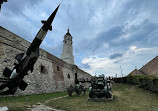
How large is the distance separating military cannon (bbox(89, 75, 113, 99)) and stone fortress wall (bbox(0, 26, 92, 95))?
7.37m

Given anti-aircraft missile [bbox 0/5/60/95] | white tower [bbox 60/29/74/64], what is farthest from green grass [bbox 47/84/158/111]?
white tower [bbox 60/29/74/64]

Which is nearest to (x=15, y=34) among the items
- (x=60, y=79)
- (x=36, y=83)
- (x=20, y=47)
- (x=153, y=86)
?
(x=20, y=47)

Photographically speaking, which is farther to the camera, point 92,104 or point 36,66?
point 36,66

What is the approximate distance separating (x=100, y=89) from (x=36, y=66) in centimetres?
935

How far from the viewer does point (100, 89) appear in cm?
795

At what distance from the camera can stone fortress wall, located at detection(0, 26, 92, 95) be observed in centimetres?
1009

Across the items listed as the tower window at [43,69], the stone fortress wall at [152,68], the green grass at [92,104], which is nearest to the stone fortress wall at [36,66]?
the tower window at [43,69]

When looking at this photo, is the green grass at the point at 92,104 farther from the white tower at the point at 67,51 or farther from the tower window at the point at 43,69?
the white tower at the point at 67,51

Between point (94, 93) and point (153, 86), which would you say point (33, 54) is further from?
point (153, 86)

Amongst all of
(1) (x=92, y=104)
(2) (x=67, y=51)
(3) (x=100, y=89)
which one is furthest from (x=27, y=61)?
(2) (x=67, y=51)

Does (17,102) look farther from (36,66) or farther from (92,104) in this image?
(36,66)

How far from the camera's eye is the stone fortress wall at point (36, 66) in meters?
10.1

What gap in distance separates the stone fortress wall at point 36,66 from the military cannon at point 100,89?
7371 millimetres

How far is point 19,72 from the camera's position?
5.40 meters
